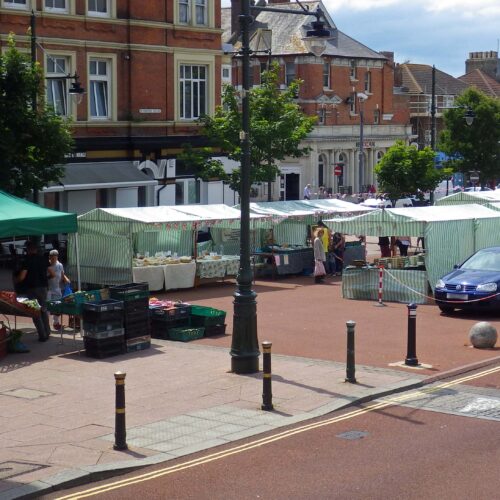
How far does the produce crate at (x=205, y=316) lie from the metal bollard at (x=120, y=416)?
311 inches

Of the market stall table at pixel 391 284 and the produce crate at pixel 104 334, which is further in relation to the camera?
the market stall table at pixel 391 284

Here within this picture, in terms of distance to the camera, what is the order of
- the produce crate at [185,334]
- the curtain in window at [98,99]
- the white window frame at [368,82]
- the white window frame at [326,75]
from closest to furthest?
the produce crate at [185,334] → the curtain in window at [98,99] → the white window frame at [326,75] → the white window frame at [368,82]

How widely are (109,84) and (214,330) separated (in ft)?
66.5

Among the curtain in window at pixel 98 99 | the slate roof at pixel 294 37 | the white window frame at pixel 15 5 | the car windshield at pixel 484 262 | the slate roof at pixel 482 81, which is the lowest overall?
the car windshield at pixel 484 262

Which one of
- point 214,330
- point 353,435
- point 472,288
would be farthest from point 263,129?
point 353,435

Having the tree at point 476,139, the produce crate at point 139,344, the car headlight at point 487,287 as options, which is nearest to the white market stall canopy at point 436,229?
the car headlight at point 487,287

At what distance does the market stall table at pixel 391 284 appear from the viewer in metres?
24.2

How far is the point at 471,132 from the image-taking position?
58.0 meters

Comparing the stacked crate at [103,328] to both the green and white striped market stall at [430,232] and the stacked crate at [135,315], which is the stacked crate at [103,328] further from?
the green and white striped market stall at [430,232]

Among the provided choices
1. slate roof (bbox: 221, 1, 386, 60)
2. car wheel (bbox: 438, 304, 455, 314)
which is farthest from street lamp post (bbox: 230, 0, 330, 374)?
slate roof (bbox: 221, 1, 386, 60)

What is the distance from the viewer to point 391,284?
961 inches

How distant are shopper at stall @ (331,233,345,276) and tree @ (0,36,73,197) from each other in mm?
9661

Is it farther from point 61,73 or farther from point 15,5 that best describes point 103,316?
point 61,73

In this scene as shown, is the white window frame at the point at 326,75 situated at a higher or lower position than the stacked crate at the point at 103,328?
higher
